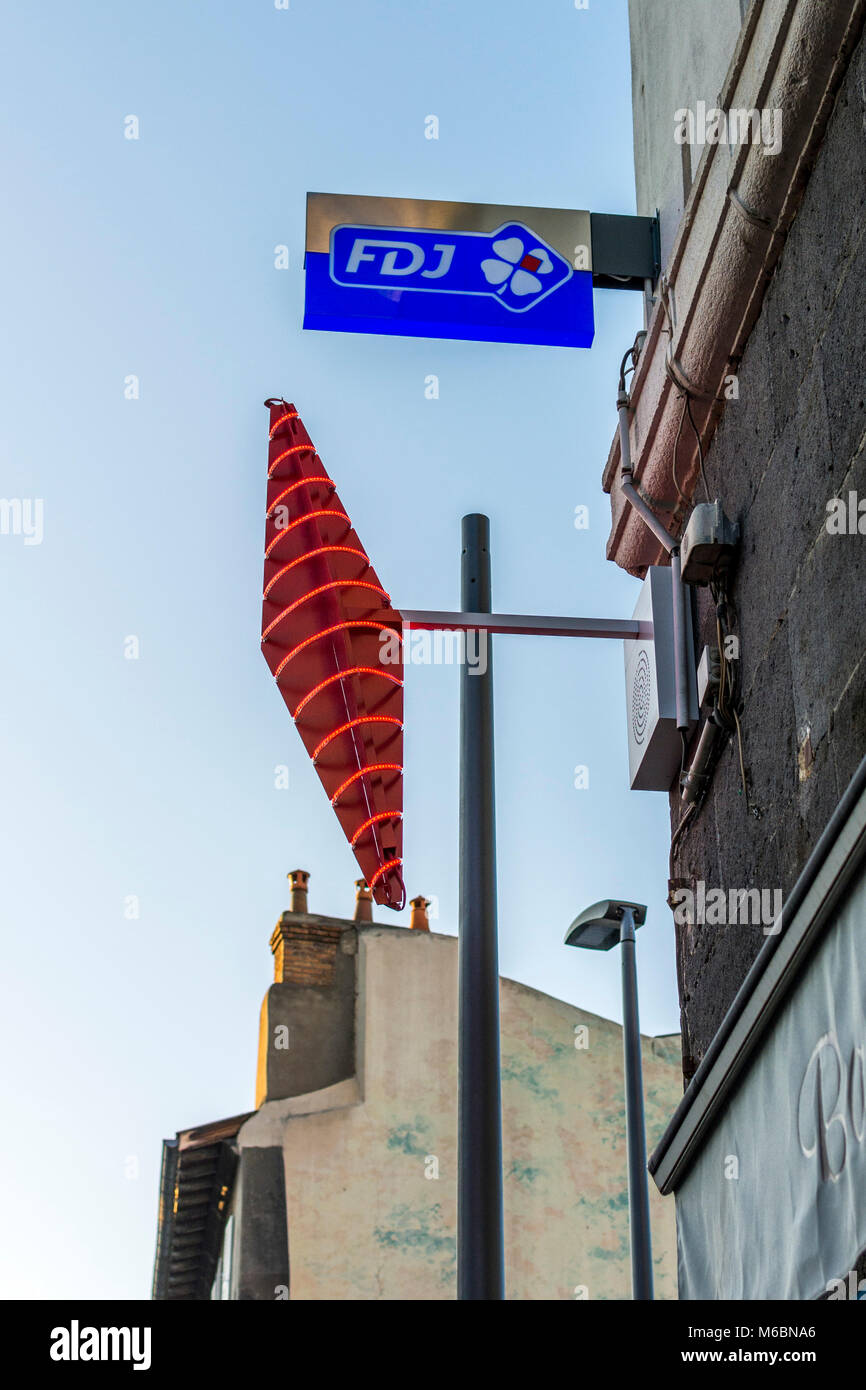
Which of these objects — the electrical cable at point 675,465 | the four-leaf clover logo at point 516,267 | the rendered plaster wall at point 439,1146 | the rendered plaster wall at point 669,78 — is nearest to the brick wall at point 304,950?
the rendered plaster wall at point 439,1146

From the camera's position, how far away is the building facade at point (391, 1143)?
19797 millimetres

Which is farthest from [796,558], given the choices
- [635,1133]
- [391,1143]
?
[391,1143]

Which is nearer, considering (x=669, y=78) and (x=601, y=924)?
(x=669, y=78)

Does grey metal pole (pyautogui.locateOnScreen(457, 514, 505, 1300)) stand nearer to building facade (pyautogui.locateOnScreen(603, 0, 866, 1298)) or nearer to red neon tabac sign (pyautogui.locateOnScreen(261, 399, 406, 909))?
red neon tabac sign (pyautogui.locateOnScreen(261, 399, 406, 909))

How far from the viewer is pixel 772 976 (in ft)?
14.1

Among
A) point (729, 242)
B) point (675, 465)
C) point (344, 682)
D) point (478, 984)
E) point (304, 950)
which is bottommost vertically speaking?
point (478, 984)

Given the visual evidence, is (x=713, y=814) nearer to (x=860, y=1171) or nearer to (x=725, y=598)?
(x=725, y=598)

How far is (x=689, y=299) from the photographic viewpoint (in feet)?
19.1

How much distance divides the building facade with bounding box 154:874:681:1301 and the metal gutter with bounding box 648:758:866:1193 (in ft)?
49.6

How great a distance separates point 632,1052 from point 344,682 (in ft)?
21.3

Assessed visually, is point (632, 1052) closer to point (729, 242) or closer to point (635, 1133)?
point (635, 1133)

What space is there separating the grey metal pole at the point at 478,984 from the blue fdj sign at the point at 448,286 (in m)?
1.48

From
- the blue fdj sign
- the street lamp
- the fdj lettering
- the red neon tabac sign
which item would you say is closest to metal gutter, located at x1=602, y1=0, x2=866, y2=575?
the blue fdj sign
